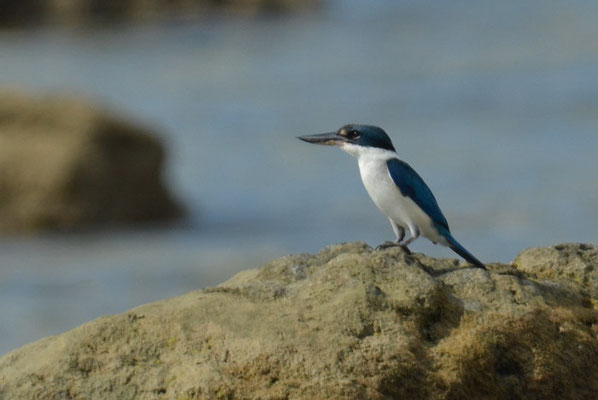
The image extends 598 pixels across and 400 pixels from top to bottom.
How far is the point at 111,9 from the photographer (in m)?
51.7

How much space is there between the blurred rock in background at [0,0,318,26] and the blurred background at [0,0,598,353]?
0.23 ft

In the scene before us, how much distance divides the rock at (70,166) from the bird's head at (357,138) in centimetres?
1449

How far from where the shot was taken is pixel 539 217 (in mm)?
23078

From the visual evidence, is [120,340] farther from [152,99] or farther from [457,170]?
[152,99]

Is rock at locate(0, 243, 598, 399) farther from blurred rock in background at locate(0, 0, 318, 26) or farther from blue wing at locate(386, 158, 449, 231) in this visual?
blurred rock in background at locate(0, 0, 318, 26)

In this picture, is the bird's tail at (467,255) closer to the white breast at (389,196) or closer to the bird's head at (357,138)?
the white breast at (389,196)

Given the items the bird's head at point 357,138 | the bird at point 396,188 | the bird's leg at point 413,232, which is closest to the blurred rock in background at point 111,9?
the bird's head at point 357,138

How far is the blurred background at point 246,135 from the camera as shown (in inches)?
836

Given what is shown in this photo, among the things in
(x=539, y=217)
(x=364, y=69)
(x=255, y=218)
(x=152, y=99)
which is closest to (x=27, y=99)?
(x=255, y=218)

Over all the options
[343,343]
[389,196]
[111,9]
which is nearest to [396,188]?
[389,196]

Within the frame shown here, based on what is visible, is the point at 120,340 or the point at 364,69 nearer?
the point at 120,340

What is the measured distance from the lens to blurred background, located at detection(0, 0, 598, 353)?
21234 millimetres

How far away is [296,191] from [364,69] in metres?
17.0

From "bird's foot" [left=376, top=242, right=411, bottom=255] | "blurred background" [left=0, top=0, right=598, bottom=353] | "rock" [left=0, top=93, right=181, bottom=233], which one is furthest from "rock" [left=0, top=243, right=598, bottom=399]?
"rock" [left=0, top=93, right=181, bottom=233]
